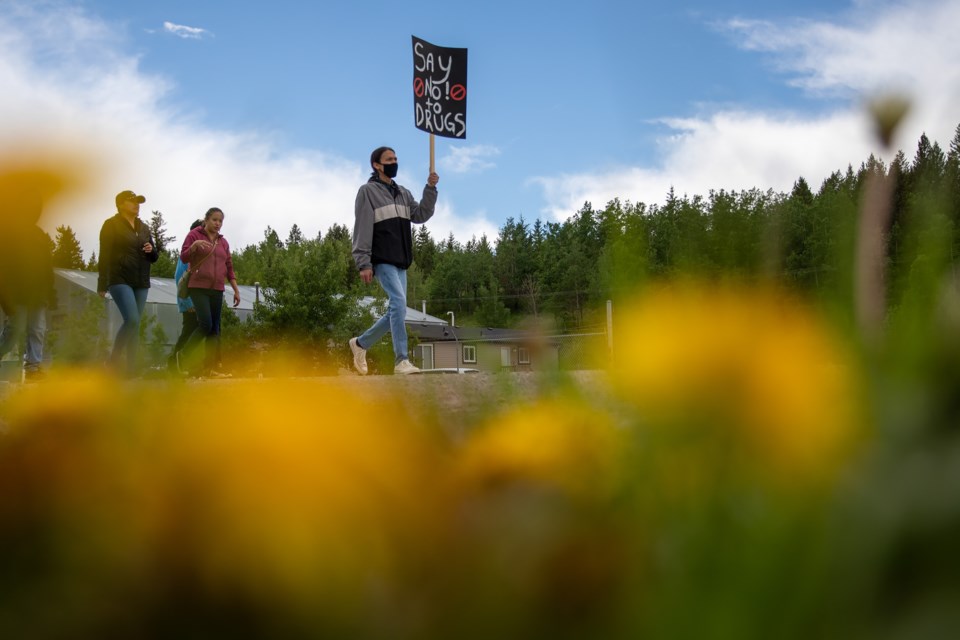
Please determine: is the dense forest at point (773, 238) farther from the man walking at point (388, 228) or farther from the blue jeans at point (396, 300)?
the blue jeans at point (396, 300)

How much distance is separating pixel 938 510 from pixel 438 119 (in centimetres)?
319

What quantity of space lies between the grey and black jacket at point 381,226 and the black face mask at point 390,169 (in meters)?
0.06

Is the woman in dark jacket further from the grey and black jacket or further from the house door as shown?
the house door

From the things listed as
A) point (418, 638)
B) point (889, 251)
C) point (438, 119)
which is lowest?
point (418, 638)

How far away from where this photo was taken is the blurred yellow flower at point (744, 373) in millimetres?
419

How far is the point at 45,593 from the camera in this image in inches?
17.4

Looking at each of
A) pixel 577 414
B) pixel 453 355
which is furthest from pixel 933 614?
pixel 453 355

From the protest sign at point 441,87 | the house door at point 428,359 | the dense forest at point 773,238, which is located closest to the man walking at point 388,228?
the protest sign at point 441,87

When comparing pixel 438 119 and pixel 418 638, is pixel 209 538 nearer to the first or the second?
pixel 418 638

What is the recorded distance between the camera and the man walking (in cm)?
576

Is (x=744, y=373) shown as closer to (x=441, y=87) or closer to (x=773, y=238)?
(x=773, y=238)

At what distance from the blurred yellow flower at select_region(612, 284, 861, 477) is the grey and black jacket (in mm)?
5293

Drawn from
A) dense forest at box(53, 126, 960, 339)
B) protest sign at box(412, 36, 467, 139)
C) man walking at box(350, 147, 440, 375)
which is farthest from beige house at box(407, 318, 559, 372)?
man walking at box(350, 147, 440, 375)

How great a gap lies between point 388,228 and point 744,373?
5.46m
